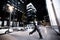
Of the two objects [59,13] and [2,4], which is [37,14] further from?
[2,4]

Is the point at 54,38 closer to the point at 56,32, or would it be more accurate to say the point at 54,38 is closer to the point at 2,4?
the point at 56,32

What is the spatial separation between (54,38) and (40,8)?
0.24 m

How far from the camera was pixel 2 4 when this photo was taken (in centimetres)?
67

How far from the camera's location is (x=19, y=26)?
655 millimetres

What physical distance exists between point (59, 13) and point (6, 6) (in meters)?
0.40

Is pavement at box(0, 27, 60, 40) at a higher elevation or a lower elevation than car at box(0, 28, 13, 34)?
lower

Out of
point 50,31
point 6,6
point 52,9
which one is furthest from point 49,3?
point 6,6

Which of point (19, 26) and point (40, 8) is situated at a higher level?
point (40, 8)

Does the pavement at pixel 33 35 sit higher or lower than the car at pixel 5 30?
lower

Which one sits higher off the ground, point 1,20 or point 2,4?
point 2,4

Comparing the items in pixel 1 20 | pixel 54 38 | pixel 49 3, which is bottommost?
pixel 54 38

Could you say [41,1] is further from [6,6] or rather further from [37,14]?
[6,6]

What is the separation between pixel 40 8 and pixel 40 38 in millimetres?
221

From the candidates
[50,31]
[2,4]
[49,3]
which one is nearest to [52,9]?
Answer: [49,3]
